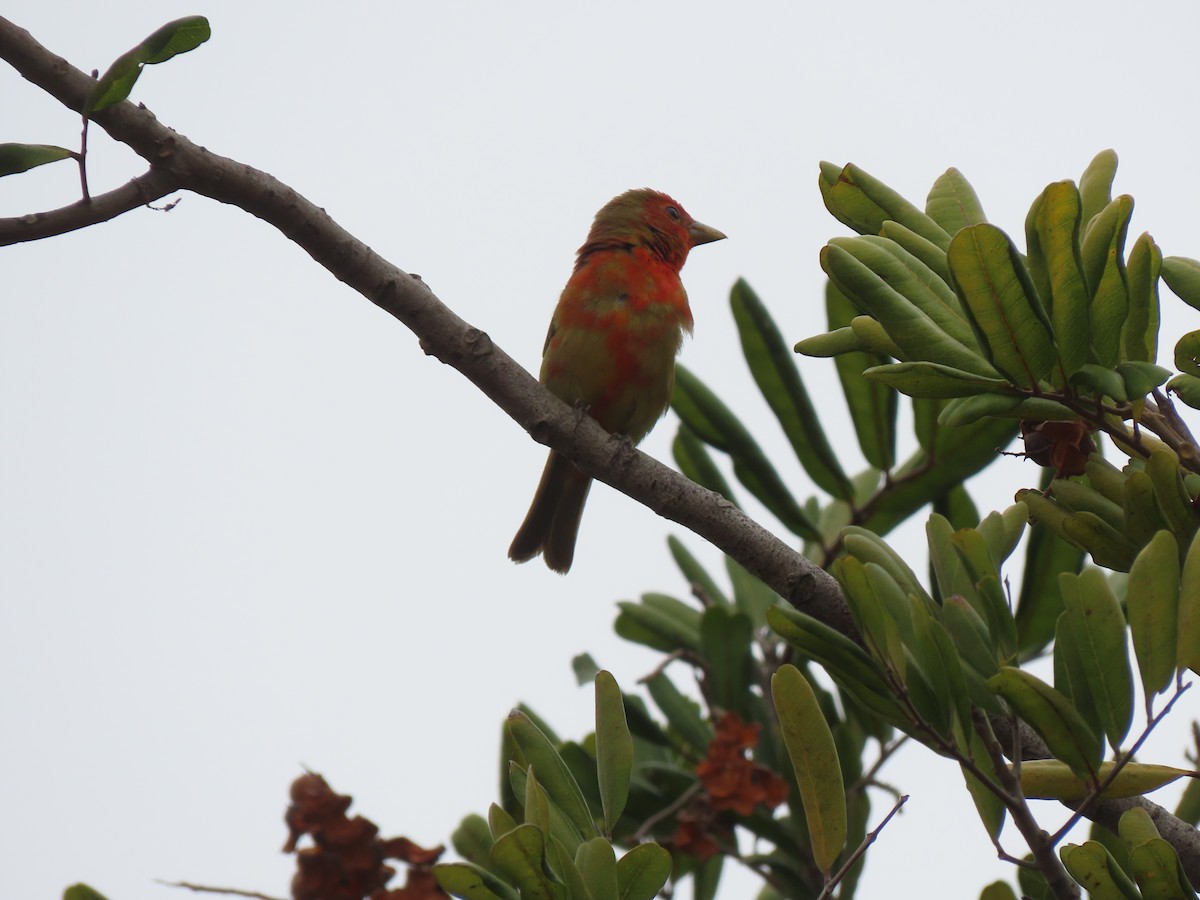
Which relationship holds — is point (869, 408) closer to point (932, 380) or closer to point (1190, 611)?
point (932, 380)

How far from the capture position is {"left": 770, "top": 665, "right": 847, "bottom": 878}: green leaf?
178 cm

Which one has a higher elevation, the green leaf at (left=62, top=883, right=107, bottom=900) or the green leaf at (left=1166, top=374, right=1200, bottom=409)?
the green leaf at (left=1166, top=374, right=1200, bottom=409)

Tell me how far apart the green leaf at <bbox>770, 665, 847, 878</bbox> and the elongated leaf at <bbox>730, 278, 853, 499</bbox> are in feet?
6.54

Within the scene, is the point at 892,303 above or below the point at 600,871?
above

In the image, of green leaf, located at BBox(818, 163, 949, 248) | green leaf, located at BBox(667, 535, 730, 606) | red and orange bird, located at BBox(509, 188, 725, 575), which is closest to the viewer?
green leaf, located at BBox(818, 163, 949, 248)

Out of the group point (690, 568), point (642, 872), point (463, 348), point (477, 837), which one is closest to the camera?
point (642, 872)

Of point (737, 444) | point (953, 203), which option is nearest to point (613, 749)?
point (953, 203)

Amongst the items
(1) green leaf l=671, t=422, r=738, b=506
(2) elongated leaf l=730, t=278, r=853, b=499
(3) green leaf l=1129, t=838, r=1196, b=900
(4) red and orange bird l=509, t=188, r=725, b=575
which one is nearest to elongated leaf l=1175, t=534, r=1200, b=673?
(3) green leaf l=1129, t=838, r=1196, b=900

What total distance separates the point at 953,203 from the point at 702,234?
4001mm

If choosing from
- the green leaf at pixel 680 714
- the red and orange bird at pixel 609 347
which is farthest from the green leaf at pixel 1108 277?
the red and orange bird at pixel 609 347

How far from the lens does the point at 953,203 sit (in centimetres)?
210

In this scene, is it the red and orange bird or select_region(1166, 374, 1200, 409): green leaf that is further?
the red and orange bird

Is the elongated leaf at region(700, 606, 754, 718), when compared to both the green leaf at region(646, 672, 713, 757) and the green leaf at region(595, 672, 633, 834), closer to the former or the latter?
the green leaf at region(646, 672, 713, 757)

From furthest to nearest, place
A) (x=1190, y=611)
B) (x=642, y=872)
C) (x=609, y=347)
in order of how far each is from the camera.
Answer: (x=609, y=347) < (x=642, y=872) < (x=1190, y=611)
